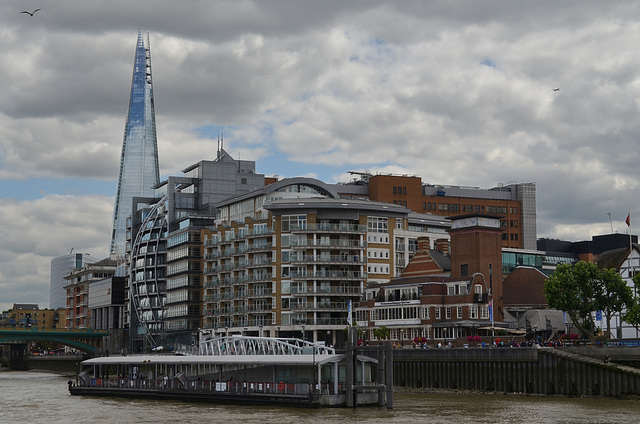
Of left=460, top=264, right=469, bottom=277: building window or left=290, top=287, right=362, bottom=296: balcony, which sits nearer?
Result: left=460, top=264, right=469, bottom=277: building window

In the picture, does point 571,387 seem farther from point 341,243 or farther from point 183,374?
point 341,243

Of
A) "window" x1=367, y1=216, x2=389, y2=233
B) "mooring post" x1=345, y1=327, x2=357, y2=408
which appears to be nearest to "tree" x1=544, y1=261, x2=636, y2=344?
"mooring post" x1=345, y1=327, x2=357, y2=408

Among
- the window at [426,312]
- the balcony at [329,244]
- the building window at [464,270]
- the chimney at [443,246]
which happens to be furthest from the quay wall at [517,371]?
the chimney at [443,246]

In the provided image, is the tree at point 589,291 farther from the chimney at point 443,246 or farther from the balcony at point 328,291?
the balcony at point 328,291

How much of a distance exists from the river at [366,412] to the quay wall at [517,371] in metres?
2.24

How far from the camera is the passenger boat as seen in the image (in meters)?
76.4

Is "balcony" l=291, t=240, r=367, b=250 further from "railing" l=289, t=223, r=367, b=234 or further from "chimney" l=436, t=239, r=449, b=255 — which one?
"chimney" l=436, t=239, r=449, b=255

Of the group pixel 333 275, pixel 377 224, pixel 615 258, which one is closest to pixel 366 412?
pixel 615 258

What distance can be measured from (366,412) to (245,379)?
16.2 metres

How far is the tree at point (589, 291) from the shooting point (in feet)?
346

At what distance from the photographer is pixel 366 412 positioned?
2844 inches

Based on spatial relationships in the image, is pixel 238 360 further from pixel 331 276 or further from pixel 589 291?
pixel 331 276

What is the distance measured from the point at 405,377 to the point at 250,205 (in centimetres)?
6593

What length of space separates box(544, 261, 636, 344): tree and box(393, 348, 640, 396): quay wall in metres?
15.0
